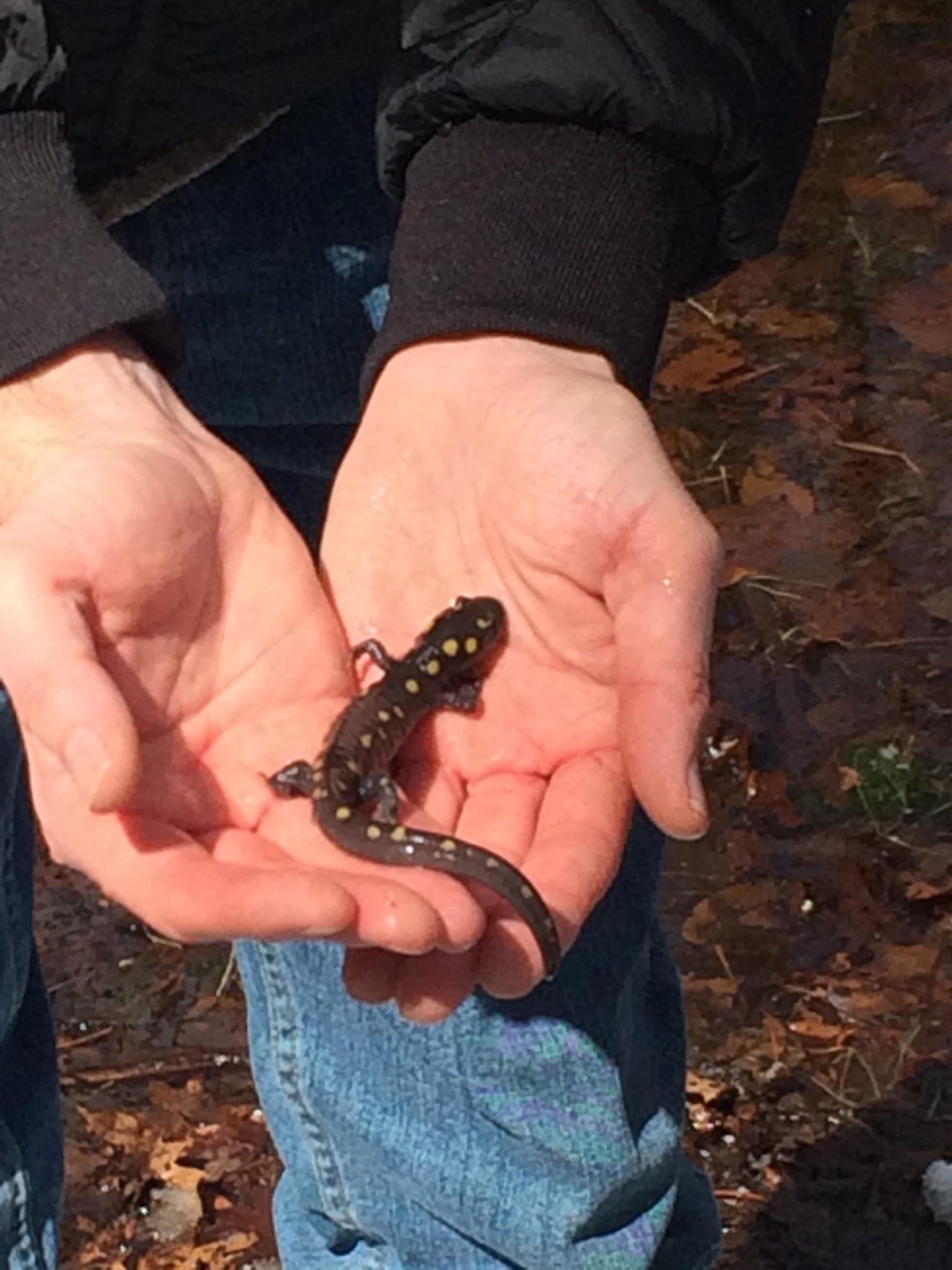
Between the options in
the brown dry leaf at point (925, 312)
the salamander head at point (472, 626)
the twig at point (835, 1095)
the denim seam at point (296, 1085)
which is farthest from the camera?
the brown dry leaf at point (925, 312)

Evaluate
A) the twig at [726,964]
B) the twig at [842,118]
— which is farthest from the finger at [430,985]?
the twig at [842,118]

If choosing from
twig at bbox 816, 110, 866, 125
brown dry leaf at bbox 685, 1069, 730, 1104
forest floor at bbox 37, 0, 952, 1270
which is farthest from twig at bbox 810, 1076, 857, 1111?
twig at bbox 816, 110, 866, 125

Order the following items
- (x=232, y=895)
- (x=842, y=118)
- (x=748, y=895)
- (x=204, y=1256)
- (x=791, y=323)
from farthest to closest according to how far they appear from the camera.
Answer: (x=842, y=118)
(x=791, y=323)
(x=748, y=895)
(x=204, y=1256)
(x=232, y=895)

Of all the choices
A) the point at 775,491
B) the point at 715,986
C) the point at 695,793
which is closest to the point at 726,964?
the point at 715,986

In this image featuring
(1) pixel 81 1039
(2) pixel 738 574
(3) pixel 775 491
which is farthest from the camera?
(3) pixel 775 491

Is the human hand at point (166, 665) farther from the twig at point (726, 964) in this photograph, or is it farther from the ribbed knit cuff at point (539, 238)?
the twig at point (726, 964)

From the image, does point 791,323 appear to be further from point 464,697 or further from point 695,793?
point 695,793

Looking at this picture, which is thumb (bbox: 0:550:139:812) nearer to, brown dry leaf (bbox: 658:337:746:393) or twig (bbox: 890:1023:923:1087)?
twig (bbox: 890:1023:923:1087)
